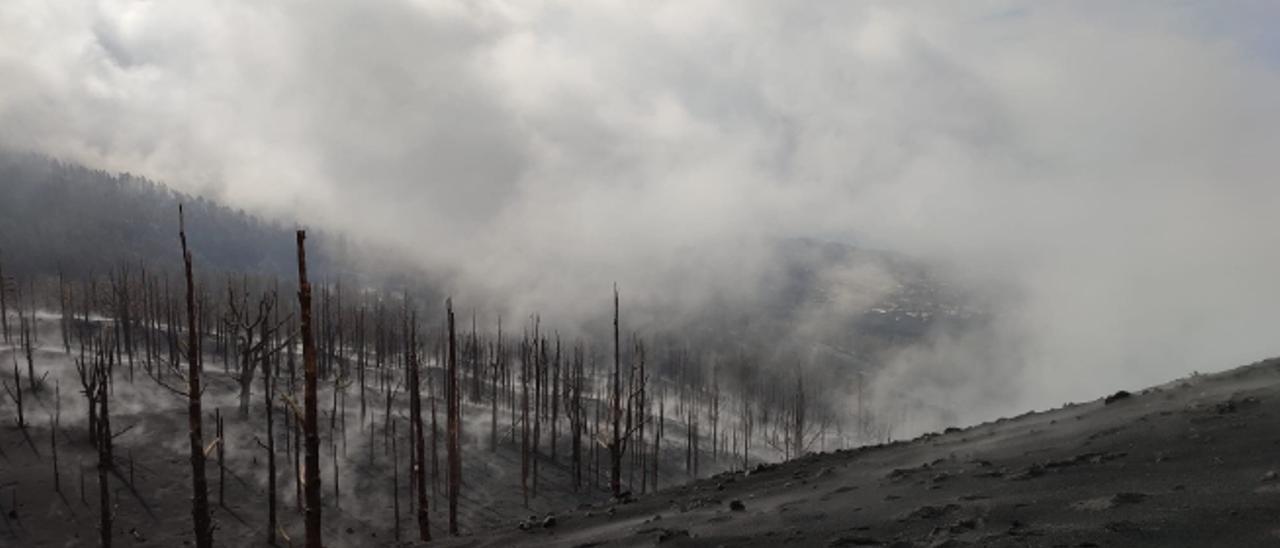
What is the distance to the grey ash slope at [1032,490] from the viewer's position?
7.12m

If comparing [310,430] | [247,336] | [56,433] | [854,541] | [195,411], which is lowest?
[56,433]

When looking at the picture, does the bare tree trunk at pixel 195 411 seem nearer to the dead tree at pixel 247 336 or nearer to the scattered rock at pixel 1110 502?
the dead tree at pixel 247 336

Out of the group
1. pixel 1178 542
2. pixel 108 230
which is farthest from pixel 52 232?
pixel 1178 542

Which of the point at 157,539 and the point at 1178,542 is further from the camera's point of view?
the point at 157,539

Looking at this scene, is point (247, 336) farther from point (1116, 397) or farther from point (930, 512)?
point (930, 512)

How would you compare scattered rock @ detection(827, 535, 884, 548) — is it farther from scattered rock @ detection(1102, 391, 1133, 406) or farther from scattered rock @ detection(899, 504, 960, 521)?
scattered rock @ detection(1102, 391, 1133, 406)

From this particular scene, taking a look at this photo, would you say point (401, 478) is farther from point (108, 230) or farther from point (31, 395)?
point (108, 230)

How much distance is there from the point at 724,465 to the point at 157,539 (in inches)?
1747

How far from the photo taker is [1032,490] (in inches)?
346

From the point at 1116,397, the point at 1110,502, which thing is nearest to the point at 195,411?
the point at 1110,502

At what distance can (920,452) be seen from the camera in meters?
13.5

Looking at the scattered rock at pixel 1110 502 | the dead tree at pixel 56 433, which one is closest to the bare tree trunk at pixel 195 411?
the scattered rock at pixel 1110 502

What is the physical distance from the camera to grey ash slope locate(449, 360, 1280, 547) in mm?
7117

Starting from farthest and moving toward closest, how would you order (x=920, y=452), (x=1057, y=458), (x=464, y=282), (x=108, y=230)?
1. (x=464, y=282)
2. (x=108, y=230)
3. (x=920, y=452)
4. (x=1057, y=458)
